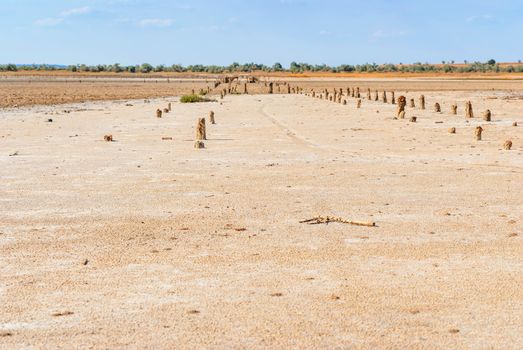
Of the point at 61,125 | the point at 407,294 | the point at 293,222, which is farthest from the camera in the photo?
the point at 61,125

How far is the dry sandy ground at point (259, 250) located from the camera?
6184 mm

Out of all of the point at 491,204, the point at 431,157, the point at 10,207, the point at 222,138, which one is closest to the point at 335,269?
the point at 491,204

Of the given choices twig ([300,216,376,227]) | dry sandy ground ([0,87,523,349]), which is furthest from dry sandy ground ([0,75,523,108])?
twig ([300,216,376,227])

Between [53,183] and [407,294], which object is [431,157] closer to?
[53,183]

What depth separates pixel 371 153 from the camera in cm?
1822

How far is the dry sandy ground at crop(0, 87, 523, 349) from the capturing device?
6184 millimetres

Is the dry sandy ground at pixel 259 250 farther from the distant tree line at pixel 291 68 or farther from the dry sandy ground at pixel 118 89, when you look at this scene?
the distant tree line at pixel 291 68

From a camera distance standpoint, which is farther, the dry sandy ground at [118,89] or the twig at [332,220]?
the dry sandy ground at [118,89]

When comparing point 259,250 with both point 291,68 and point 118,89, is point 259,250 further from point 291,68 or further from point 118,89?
point 291,68

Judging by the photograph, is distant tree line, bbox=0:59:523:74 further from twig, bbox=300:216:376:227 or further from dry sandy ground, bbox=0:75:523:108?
twig, bbox=300:216:376:227

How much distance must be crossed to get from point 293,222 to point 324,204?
4.55 feet

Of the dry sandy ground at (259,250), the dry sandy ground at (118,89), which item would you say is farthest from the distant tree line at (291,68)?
the dry sandy ground at (259,250)

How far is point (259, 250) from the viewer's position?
871cm

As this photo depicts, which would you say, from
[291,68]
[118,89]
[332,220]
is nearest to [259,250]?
[332,220]
